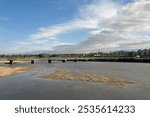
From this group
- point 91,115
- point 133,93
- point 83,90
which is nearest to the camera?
point 91,115

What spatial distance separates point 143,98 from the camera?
87.9 ft

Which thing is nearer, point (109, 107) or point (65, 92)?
point (109, 107)

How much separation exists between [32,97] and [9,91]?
560 centimetres

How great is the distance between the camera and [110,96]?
27.9 m

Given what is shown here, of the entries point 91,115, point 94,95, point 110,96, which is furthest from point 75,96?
point 91,115

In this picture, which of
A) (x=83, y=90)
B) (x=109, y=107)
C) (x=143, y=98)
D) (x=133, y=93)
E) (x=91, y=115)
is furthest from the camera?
(x=83, y=90)

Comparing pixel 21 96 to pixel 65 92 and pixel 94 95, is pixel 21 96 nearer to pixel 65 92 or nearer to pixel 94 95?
pixel 65 92

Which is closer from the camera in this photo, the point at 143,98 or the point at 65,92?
the point at 143,98

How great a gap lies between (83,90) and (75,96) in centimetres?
420

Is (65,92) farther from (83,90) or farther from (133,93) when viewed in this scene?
(133,93)

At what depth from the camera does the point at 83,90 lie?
105 feet

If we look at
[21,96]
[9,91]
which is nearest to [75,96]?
[21,96]

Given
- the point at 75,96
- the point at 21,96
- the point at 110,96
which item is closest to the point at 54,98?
the point at 75,96

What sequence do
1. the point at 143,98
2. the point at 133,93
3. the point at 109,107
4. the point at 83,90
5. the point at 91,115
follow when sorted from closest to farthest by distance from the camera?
the point at 91,115
the point at 109,107
the point at 143,98
the point at 133,93
the point at 83,90
